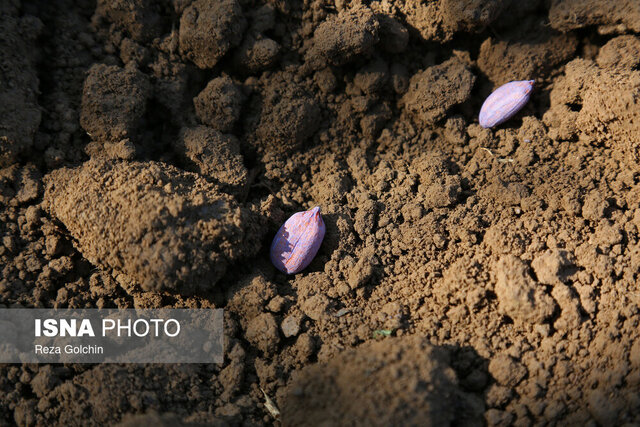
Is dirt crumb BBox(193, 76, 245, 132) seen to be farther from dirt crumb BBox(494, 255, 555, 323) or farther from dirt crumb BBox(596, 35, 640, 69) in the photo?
dirt crumb BBox(596, 35, 640, 69)

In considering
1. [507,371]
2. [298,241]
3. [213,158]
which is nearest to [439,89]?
[298,241]

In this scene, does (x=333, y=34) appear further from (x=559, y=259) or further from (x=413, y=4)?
(x=559, y=259)

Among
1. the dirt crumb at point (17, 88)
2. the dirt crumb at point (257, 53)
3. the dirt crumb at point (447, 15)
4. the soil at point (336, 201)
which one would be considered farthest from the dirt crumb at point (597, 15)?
the dirt crumb at point (17, 88)

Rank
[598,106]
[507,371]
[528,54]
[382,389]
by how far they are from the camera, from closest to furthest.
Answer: [382,389]
[507,371]
[598,106]
[528,54]

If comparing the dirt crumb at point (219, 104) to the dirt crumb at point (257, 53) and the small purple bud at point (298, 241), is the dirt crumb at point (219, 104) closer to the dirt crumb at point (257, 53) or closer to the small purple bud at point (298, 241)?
the dirt crumb at point (257, 53)

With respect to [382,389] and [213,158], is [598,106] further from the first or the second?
[213,158]

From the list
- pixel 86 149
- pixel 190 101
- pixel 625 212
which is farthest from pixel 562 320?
pixel 86 149
